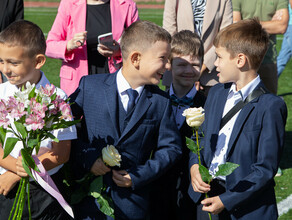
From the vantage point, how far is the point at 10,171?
10.7 ft

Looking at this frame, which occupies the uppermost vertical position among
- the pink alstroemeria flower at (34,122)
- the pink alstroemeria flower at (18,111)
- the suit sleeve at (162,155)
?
the pink alstroemeria flower at (18,111)

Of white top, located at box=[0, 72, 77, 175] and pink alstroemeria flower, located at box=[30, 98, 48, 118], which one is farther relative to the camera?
white top, located at box=[0, 72, 77, 175]

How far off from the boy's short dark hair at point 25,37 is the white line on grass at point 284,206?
3.07 metres

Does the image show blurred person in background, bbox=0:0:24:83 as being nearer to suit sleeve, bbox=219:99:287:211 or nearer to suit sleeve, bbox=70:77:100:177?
suit sleeve, bbox=70:77:100:177

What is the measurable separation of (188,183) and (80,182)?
0.90 metres

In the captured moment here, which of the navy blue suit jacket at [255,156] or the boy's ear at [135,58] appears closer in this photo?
the navy blue suit jacket at [255,156]

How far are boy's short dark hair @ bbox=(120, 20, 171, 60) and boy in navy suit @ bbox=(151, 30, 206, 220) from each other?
2.17ft

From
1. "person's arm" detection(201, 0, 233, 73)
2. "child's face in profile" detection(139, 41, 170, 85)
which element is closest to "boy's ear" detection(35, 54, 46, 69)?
"child's face in profile" detection(139, 41, 170, 85)

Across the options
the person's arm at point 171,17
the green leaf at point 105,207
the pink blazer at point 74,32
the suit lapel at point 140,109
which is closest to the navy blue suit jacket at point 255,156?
the suit lapel at point 140,109

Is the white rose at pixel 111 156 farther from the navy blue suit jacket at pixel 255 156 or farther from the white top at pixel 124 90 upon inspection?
the navy blue suit jacket at pixel 255 156

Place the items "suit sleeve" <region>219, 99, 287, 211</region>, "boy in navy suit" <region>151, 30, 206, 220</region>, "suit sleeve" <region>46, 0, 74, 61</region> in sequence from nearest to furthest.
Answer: "suit sleeve" <region>219, 99, 287, 211</region> < "boy in navy suit" <region>151, 30, 206, 220</region> < "suit sleeve" <region>46, 0, 74, 61</region>

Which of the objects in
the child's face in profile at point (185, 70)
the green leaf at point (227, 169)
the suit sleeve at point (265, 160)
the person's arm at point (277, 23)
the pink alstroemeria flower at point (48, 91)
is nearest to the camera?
the pink alstroemeria flower at point (48, 91)

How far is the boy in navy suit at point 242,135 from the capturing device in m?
3.16

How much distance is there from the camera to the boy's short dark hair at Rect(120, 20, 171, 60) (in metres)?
3.41
